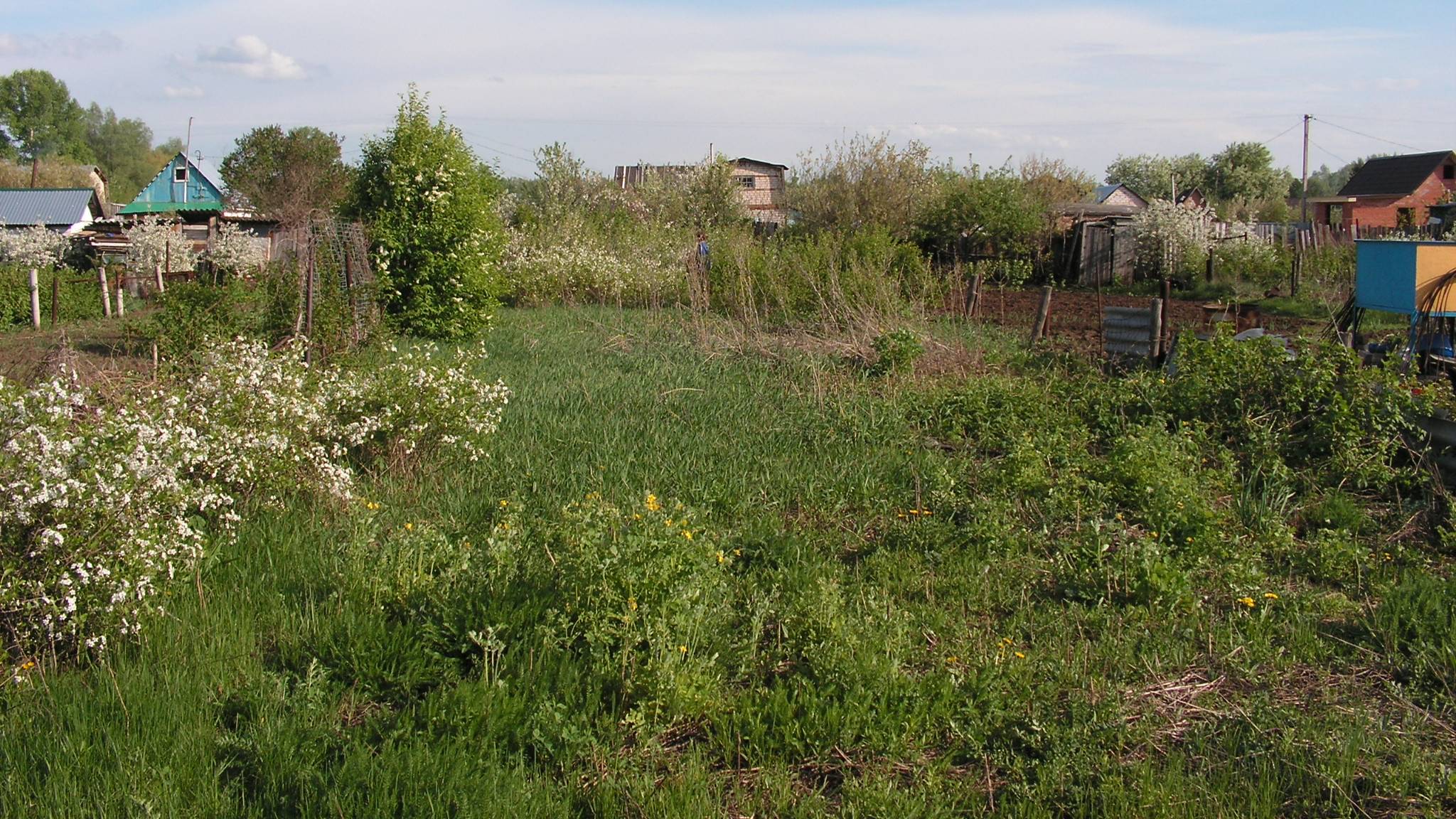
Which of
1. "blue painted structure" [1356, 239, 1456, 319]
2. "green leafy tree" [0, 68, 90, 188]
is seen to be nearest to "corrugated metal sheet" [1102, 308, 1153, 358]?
"blue painted structure" [1356, 239, 1456, 319]

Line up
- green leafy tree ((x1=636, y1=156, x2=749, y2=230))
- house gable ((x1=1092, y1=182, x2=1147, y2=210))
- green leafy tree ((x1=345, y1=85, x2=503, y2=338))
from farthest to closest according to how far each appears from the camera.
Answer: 1. house gable ((x1=1092, y1=182, x2=1147, y2=210))
2. green leafy tree ((x1=636, y1=156, x2=749, y2=230))
3. green leafy tree ((x1=345, y1=85, x2=503, y2=338))

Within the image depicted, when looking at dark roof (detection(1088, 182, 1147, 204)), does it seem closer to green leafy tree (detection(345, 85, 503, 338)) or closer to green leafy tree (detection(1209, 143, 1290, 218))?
green leafy tree (detection(1209, 143, 1290, 218))

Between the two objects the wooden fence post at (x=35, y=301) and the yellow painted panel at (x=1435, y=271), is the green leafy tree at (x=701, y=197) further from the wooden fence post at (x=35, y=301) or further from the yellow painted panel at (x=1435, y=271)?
the yellow painted panel at (x=1435, y=271)

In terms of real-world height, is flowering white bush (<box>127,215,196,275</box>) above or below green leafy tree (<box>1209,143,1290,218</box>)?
below

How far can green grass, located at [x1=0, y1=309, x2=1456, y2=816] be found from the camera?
140 inches

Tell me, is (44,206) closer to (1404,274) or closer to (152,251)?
(152,251)

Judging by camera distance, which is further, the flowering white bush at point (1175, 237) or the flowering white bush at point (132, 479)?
the flowering white bush at point (1175, 237)

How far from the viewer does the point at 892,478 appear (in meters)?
7.09

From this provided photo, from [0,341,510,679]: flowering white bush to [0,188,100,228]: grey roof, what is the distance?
44807 millimetres

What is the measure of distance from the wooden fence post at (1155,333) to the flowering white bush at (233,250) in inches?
820

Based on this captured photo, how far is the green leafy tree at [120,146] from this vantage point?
311 ft

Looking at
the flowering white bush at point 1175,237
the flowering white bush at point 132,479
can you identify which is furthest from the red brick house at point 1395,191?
the flowering white bush at point 132,479

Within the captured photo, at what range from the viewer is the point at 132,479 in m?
4.35

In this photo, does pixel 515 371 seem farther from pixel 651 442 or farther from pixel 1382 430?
pixel 1382 430
